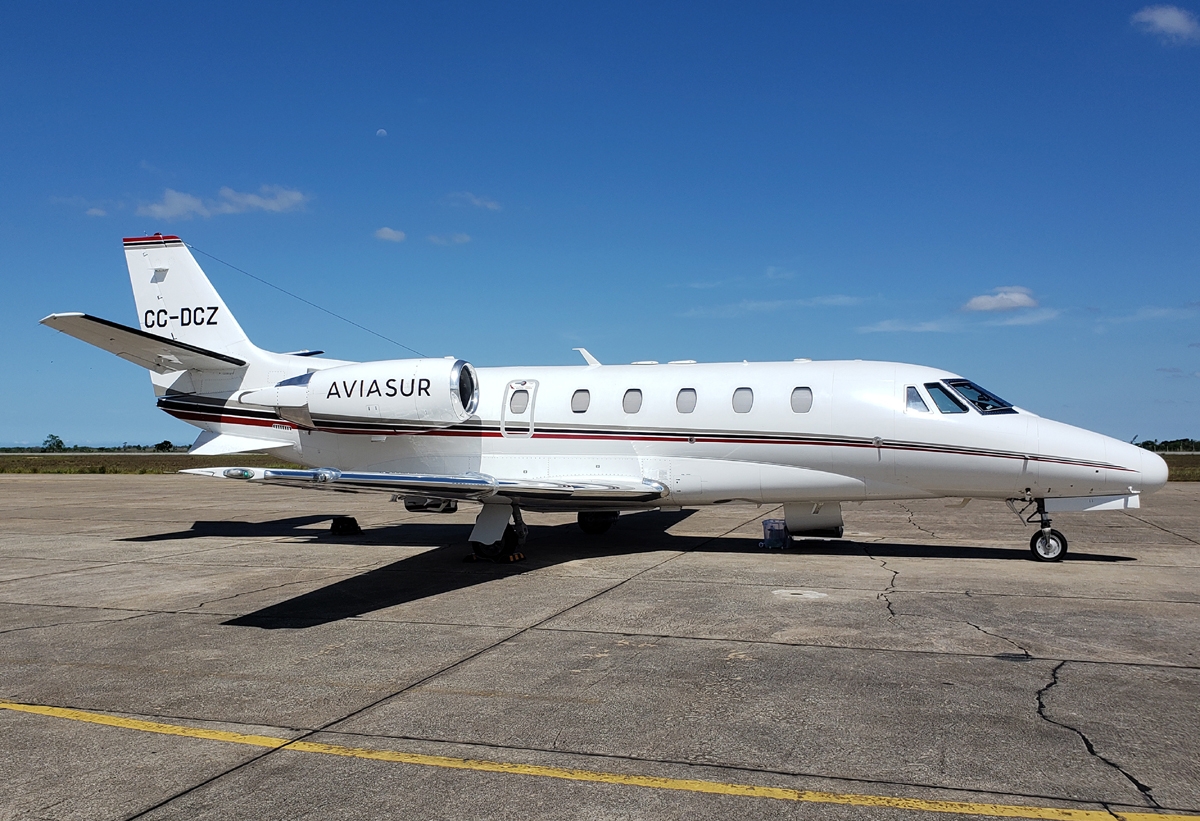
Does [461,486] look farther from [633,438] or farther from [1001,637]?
[1001,637]

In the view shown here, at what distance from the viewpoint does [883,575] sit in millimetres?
10844

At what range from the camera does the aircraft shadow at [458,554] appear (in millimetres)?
9227

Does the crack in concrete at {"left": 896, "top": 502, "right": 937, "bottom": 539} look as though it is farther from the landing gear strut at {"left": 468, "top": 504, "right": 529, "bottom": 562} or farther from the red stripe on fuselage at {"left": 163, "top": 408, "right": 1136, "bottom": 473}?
the landing gear strut at {"left": 468, "top": 504, "right": 529, "bottom": 562}

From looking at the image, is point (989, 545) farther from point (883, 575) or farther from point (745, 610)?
point (745, 610)

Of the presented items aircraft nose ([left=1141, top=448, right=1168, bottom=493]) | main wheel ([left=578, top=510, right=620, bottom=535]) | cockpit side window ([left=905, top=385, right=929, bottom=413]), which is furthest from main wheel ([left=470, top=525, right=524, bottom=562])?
aircraft nose ([left=1141, top=448, right=1168, bottom=493])

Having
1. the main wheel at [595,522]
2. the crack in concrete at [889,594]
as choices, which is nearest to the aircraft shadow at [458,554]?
the main wheel at [595,522]

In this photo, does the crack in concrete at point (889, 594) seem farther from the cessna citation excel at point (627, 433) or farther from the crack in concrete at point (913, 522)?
the crack in concrete at point (913, 522)

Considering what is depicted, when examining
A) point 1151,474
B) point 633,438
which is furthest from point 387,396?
point 1151,474

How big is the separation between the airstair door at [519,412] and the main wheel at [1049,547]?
304 inches

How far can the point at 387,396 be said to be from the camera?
13.8 meters

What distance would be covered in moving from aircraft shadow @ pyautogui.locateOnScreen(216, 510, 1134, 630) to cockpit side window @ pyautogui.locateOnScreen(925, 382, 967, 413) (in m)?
2.37

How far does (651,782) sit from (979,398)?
30.8 feet

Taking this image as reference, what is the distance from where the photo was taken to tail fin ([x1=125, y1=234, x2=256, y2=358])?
52.5 ft

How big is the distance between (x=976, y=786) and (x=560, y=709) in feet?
8.34
